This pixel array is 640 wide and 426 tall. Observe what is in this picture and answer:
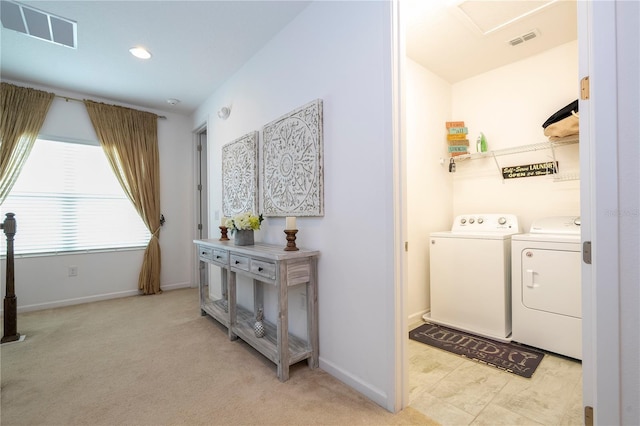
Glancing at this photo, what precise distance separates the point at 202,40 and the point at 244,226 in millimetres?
1722

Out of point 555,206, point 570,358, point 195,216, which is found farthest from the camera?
point 195,216

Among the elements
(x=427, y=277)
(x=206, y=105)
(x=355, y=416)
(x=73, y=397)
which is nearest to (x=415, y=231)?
(x=427, y=277)

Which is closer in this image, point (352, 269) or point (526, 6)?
point (352, 269)

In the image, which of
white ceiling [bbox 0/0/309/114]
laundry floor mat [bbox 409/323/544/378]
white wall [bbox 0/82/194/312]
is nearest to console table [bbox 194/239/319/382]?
laundry floor mat [bbox 409/323/544/378]

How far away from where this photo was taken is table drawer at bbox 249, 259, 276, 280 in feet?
6.11

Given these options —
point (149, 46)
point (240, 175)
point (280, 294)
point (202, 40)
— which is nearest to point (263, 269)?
point (280, 294)

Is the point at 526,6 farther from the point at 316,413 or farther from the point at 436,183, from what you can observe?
the point at 316,413

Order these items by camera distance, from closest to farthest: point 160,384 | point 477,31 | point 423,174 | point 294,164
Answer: point 160,384, point 294,164, point 477,31, point 423,174

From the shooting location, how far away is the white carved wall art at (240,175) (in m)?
2.70

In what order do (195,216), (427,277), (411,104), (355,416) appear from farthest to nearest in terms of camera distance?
(195,216)
(427,277)
(411,104)
(355,416)

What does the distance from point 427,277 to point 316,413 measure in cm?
194

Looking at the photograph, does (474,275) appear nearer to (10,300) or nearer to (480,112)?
(480,112)

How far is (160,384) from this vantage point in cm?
178

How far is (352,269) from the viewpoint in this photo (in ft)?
5.76
